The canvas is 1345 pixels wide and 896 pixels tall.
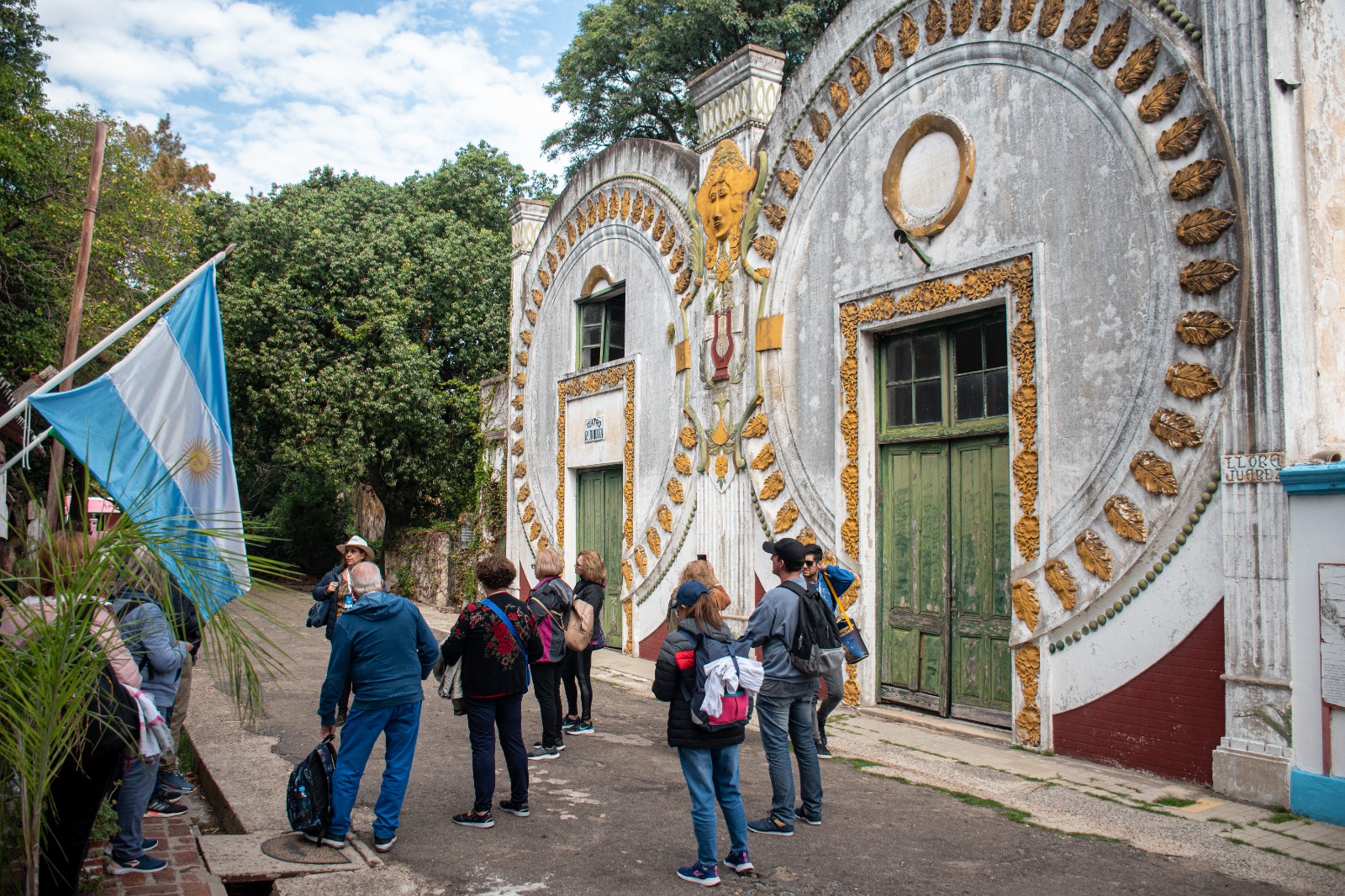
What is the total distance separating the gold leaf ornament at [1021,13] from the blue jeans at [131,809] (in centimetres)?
797

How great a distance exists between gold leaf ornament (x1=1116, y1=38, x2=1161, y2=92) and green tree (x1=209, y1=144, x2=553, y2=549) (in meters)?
14.2

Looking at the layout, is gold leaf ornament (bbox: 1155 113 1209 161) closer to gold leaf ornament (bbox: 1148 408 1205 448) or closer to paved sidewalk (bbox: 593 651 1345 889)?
gold leaf ornament (bbox: 1148 408 1205 448)

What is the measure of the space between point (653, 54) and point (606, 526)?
44.5ft

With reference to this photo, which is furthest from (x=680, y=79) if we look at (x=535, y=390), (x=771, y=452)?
(x=771, y=452)

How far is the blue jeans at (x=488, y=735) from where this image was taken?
605 cm

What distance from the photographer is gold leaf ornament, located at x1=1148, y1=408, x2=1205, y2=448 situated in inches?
280

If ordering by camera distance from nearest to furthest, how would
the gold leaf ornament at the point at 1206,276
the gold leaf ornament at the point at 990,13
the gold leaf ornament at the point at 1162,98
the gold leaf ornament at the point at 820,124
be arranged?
the gold leaf ornament at the point at 1206,276
the gold leaf ornament at the point at 1162,98
the gold leaf ornament at the point at 990,13
the gold leaf ornament at the point at 820,124

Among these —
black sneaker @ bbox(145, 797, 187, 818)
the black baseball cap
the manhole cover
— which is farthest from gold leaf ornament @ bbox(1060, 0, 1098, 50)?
black sneaker @ bbox(145, 797, 187, 818)

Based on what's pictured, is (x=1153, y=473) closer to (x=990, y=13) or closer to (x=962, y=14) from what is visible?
(x=990, y=13)

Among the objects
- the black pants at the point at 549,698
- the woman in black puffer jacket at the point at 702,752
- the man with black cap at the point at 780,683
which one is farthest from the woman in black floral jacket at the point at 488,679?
→ the man with black cap at the point at 780,683

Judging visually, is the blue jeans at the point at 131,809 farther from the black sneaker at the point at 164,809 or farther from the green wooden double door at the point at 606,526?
the green wooden double door at the point at 606,526

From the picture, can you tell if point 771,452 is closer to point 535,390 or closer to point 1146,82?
point 1146,82

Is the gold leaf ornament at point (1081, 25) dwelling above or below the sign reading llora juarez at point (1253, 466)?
above

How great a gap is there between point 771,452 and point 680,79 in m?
16.1
